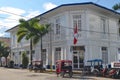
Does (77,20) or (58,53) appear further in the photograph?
(58,53)

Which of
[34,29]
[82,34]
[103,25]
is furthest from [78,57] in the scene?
[34,29]

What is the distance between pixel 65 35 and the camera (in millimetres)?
35719

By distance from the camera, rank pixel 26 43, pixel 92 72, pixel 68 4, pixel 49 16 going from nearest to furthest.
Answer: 1. pixel 92 72
2. pixel 68 4
3. pixel 49 16
4. pixel 26 43

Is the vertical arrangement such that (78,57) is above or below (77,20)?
below

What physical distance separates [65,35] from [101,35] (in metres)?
5.01

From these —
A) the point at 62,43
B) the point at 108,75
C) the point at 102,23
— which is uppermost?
the point at 102,23

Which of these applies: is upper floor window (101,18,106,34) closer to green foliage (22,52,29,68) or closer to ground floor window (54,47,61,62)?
ground floor window (54,47,61,62)

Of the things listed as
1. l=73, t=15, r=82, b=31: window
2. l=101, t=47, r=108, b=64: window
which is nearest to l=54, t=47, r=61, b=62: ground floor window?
l=73, t=15, r=82, b=31: window

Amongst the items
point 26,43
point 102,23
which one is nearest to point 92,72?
point 102,23

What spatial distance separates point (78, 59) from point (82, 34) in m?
3.32

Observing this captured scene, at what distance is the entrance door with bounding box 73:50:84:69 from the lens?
116ft

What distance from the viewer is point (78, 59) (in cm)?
3550

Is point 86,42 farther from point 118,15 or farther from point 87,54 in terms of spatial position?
point 118,15

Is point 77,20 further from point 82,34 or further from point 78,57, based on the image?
point 78,57
